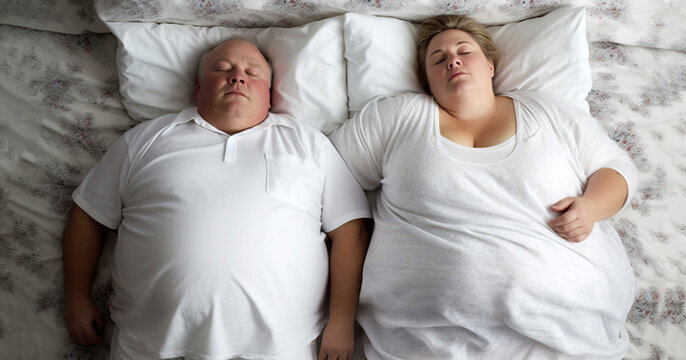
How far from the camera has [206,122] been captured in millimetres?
1485

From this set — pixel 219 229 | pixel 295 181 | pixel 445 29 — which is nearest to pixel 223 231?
pixel 219 229

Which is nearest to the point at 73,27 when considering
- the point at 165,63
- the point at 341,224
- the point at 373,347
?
the point at 165,63

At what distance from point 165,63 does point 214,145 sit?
1.25ft

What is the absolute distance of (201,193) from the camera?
1.34 meters

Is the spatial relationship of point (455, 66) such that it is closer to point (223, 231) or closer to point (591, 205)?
point (591, 205)

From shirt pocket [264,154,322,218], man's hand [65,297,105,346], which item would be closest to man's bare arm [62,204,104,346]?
man's hand [65,297,105,346]

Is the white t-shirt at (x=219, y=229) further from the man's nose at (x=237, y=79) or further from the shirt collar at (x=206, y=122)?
the man's nose at (x=237, y=79)

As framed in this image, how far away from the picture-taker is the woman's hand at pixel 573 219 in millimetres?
1274

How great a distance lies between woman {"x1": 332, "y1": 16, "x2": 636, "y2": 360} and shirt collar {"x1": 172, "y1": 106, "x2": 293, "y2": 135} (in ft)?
0.64

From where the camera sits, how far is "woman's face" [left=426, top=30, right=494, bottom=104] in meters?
1.44

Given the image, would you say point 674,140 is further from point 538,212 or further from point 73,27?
point 73,27

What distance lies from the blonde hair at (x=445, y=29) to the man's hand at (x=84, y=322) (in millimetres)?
1173

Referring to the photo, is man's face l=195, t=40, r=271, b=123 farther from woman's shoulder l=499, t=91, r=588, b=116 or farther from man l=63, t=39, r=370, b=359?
woman's shoulder l=499, t=91, r=588, b=116

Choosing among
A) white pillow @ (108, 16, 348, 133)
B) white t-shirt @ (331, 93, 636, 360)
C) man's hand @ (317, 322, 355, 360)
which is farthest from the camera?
white pillow @ (108, 16, 348, 133)
